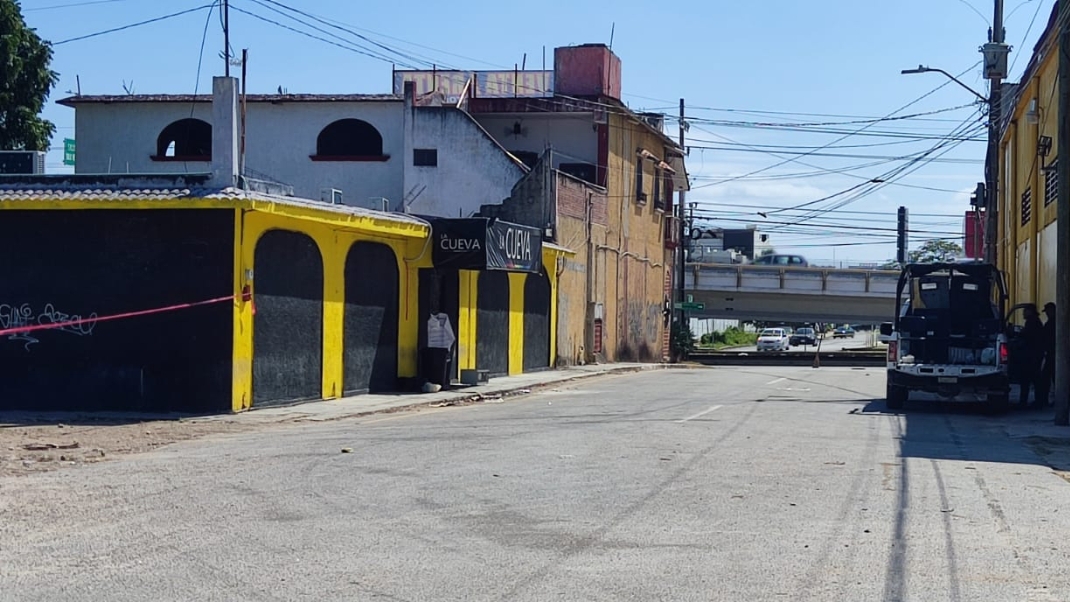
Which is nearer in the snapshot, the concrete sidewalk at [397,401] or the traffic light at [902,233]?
the concrete sidewalk at [397,401]

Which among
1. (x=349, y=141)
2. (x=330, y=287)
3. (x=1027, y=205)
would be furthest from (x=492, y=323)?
(x=1027, y=205)

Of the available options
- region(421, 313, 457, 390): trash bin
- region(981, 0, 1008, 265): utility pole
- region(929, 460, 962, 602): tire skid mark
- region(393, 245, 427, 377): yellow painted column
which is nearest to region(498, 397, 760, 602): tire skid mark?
region(929, 460, 962, 602): tire skid mark

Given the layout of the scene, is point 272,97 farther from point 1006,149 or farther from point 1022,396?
point 1022,396

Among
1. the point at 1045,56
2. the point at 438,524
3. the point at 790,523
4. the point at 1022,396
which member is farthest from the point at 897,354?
the point at 438,524

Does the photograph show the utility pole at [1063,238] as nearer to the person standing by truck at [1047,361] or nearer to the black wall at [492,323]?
the person standing by truck at [1047,361]

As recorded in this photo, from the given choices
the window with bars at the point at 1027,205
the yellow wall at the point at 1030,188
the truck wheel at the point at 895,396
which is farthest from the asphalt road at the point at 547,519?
the window with bars at the point at 1027,205

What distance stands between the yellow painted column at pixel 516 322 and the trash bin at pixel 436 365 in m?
6.85

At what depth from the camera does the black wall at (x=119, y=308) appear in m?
19.5

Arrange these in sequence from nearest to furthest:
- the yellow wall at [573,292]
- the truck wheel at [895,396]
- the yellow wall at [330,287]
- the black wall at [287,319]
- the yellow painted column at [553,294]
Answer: the yellow wall at [330,287], the black wall at [287,319], the truck wheel at [895,396], the yellow painted column at [553,294], the yellow wall at [573,292]

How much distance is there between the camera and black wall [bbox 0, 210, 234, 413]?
1945 cm

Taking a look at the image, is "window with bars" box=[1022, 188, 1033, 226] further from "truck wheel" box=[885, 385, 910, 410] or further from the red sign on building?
the red sign on building

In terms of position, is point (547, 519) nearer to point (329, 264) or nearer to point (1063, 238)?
point (1063, 238)

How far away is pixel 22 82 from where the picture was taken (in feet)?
129

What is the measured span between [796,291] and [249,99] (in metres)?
36.3
